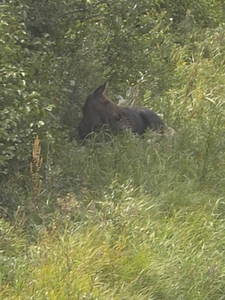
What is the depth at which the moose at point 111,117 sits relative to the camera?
793 cm

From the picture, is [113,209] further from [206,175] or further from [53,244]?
[206,175]

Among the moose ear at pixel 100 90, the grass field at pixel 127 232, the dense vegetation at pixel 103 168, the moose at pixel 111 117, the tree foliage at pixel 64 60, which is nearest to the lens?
the grass field at pixel 127 232

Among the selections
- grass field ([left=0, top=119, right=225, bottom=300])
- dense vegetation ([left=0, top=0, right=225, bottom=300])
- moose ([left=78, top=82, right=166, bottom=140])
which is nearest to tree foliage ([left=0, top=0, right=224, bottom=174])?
dense vegetation ([left=0, top=0, right=225, bottom=300])

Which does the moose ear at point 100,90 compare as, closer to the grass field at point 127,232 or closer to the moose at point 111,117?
the moose at point 111,117

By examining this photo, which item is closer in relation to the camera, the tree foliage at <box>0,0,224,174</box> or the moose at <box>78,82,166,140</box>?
the tree foliage at <box>0,0,224,174</box>

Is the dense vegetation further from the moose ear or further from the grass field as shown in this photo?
the moose ear

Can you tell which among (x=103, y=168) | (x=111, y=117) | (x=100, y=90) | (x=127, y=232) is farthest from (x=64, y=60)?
(x=127, y=232)

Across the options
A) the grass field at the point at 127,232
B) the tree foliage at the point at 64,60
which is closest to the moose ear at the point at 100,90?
the tree foliage at the point at 64,60

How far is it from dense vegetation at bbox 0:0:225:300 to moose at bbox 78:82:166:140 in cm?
16

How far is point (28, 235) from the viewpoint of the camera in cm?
562

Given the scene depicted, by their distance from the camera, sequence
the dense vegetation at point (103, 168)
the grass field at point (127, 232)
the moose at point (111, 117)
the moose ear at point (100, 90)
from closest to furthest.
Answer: the grass field at point (127, 232)
the dense vegetation at point (103, 168)
the moose at point (111, 117)
the moose ear at point (100, 90)

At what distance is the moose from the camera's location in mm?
7934

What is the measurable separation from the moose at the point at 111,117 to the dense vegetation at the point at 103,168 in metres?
0.16

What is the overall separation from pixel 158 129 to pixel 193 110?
26.2 inches
